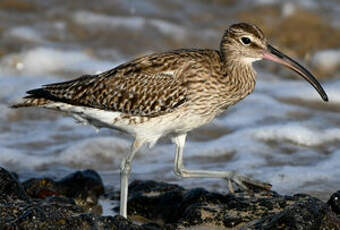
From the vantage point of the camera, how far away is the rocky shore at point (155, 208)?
6.92 metres

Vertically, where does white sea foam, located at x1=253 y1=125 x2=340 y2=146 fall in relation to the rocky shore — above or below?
above

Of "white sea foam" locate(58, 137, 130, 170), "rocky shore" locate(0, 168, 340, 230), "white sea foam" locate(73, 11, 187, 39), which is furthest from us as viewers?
"white sea foam" locate(73, 11, 187, 39)

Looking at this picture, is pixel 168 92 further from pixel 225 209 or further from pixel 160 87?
pixel 225 209

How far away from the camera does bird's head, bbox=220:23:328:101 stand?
9.41 m

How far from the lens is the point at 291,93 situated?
1502cm

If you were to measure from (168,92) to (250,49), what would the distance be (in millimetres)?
1157

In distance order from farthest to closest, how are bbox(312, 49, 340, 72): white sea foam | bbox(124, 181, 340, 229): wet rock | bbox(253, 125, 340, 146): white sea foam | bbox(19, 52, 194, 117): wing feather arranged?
bbox(312, 49, 340, 72): white sea foam < bbox(253, 125, 340, 146): white sea foam < bbox(19, 52, 194, 117): wing feather < bbox(124, 181, 340, 229): wet rock

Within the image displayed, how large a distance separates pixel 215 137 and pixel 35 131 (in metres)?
3.03

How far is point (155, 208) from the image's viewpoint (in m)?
9.23

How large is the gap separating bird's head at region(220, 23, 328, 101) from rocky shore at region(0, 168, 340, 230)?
65.7 inches

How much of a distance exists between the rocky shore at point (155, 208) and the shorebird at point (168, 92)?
18.4 inches

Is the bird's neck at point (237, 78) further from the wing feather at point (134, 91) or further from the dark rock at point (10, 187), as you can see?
the dark rock at point (10, 187)

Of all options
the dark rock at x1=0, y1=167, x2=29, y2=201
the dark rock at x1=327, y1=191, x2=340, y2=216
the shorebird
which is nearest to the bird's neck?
the shorebird

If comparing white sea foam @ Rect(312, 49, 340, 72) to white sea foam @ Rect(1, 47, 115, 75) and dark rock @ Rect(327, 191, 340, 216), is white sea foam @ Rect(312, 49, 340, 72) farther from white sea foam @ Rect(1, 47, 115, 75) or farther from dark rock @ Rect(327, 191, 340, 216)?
dark rock @ Rect(327, 191, 340, 216)
